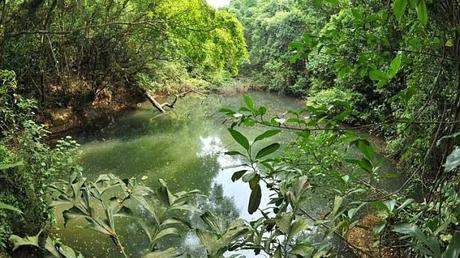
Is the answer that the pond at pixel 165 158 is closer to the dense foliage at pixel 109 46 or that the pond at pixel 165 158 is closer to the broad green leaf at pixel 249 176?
the dense foliage at pixel 109 46

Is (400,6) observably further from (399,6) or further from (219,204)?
(219,204)

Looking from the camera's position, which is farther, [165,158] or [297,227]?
[165,158]

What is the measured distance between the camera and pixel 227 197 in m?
5.64

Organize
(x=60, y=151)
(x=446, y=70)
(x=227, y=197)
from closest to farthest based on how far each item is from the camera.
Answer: (x=446, y=70), (x=60, y=151), (x=227, y=197)

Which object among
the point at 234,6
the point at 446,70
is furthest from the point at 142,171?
the point at 234,6

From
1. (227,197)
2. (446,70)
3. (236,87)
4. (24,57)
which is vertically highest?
(446,70)

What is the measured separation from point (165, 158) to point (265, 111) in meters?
6.70

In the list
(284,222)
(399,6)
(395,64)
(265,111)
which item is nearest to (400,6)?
(399,6)

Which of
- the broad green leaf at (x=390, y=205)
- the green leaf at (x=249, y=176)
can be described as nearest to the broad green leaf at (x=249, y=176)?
the green leaf at (x=249, y=176)

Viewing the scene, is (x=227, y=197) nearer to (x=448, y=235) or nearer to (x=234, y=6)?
(x=448, y=235)

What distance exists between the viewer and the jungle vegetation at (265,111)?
0.95 metres

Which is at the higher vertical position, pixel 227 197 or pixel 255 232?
pixel 255 232

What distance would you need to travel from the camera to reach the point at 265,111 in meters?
0.92

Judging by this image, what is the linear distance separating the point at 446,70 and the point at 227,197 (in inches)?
172
